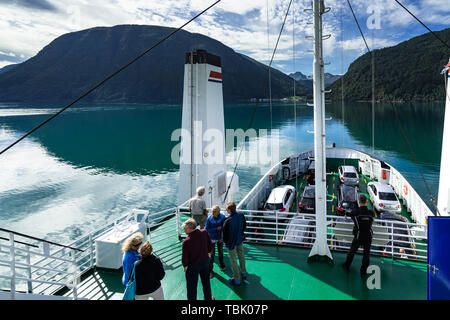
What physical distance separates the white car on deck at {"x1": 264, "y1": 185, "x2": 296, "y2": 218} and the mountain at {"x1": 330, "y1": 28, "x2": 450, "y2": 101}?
410 feet

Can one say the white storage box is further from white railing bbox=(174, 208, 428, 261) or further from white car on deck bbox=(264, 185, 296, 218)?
white car on deck bbox=(264, 185, 296, 218)

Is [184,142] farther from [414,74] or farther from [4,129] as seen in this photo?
[414,74]

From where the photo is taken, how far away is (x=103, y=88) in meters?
180

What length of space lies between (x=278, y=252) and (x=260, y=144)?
4643cm

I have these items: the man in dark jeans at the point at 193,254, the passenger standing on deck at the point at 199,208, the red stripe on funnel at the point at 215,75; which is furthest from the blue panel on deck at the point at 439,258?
the red stripe on funnel at the point at 215,75

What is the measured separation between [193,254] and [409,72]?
162469 millimetres

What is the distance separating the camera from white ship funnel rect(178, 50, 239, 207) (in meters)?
10.1

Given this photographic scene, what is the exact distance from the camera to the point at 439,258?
4590mm

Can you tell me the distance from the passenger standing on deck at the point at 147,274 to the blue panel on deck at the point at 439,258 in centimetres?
418

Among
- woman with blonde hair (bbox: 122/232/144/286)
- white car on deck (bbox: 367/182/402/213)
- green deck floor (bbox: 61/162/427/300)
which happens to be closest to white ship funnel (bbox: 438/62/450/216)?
green deck floor (bbox: 61/162/427/300)

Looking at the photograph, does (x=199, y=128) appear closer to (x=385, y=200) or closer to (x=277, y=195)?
(x=277, y=195)

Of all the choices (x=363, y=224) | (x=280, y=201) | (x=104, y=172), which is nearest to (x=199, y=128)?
(x=280, y=201)
